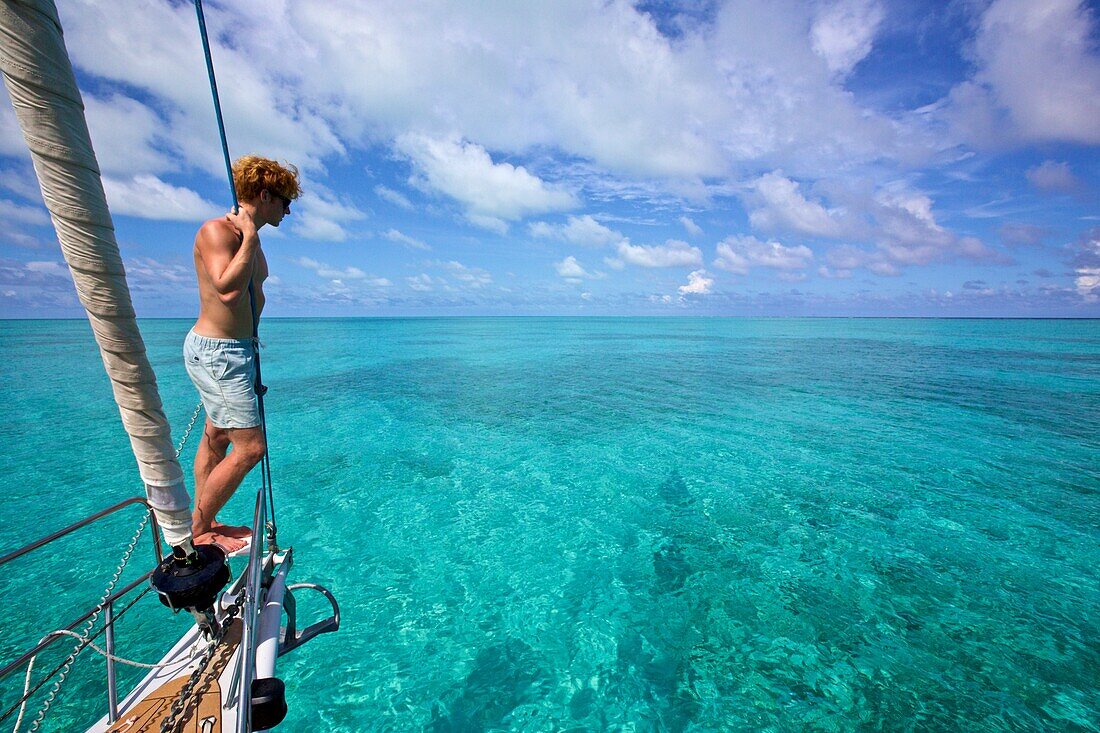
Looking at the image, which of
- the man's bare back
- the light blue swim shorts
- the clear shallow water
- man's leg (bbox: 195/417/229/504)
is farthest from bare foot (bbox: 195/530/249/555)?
the clear shallow water

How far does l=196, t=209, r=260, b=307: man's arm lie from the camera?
11.0ft

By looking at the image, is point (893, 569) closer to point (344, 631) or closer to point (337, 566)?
point (344, 631)

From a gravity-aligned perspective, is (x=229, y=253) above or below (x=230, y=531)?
above

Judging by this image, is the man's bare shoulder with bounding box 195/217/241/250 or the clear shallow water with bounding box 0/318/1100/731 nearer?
the man's bare shoulder with bounding box 195/217/241/250

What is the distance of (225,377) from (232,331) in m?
0.37

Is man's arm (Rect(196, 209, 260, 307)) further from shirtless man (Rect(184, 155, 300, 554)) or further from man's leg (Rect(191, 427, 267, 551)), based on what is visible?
man's leg (Rect(191, 427, 267, 551))

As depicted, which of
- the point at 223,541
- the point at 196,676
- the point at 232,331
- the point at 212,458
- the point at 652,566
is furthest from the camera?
the point at 652,566

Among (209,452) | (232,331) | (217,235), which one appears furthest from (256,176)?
(209,452)

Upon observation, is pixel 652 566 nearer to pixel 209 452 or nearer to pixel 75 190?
pixel 209 452

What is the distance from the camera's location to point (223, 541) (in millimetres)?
3846

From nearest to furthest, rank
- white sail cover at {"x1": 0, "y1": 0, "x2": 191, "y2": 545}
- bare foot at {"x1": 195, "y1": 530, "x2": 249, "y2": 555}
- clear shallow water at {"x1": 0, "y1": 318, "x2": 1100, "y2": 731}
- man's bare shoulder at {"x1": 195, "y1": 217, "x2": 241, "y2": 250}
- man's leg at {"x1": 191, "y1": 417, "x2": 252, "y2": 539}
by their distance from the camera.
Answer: white sail cover at {"x1": 0, "y1": 0, "x2": 191, "y2": 545}, man's bare shoulder at {"x1": 195, "y1": 217, "x2": 241, "y2": 250}, bare foot at {"x1": 195, "y1": 530, "x2": 249, "y2": 555}, man's leg at {"x1": 191, "y1": 417, "x2": 252, "y2": 539}, clear shallow water at {"x1": 0, "y1": 318, "x2": 1100, "y2": 731}

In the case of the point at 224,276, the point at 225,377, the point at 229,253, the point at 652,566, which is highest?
the point at 229,253

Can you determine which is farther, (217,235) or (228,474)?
(228,474)

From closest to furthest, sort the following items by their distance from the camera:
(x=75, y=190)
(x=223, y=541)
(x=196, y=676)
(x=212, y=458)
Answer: (x=75, y=190)
(x=196, y=676)
(x=223, y=541)
(x=212, y=458)
